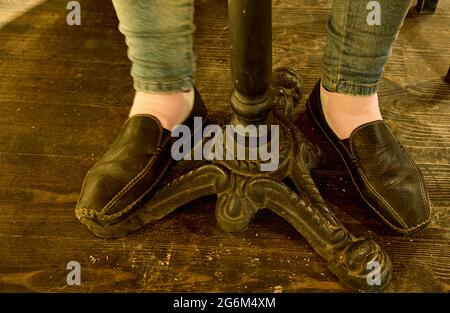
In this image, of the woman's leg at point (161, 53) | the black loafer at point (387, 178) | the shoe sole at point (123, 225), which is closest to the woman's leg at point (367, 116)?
the black loafer at point (387, 178)

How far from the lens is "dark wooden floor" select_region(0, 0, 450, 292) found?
0.71m

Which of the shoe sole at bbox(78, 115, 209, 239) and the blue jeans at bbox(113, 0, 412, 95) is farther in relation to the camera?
the shoe sole at bbox(78, 115, 209, 239)

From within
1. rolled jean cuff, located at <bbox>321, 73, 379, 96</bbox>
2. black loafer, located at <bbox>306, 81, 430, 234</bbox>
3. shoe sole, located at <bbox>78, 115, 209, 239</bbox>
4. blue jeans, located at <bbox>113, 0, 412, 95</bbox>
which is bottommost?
shoe sole, located at <bbox>78, 115, 209, 239</bbox>

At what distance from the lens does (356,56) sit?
0.67m

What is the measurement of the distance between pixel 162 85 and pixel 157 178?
15 cm

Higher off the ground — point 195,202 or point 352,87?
point 352,87

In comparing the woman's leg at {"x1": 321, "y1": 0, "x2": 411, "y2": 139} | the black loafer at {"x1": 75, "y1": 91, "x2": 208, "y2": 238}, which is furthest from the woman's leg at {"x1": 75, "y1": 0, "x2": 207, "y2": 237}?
the woman's leg at {"x1": 321, "y1": 0, "x2": 411, "y2": 139}

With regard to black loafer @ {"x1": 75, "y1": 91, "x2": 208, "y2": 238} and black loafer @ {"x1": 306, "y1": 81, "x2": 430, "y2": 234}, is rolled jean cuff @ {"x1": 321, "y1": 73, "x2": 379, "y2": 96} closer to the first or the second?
black loafer @ {"x1": 306, "y1": 81, "x2": 430, "y2": 234}

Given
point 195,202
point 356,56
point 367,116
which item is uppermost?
point 356,56

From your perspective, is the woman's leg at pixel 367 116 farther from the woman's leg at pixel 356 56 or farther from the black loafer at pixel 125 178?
the black loafer at pixel 125 178

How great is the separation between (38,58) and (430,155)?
880 millimetres

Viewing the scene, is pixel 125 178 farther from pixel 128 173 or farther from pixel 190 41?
pixel 190 41

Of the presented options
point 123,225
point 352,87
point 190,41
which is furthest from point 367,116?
point 123,225
